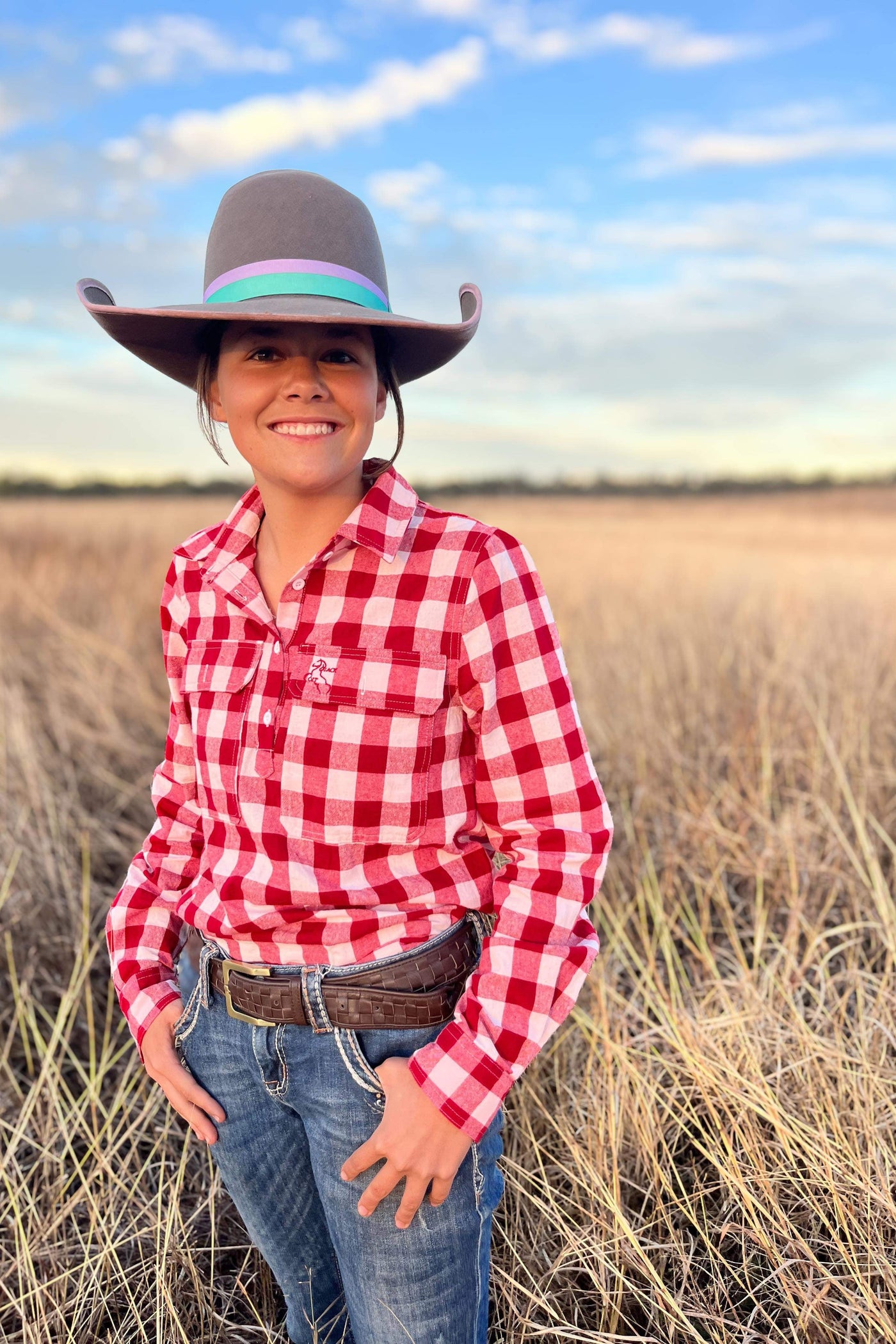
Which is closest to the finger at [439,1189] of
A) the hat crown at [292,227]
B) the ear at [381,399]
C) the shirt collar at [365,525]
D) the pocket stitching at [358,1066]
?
the pocket stitching at [358,1066]

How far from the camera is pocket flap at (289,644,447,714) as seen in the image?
106 cm

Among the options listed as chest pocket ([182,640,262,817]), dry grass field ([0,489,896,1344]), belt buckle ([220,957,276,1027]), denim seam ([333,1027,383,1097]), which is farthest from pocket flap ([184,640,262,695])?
dry grass field ([0,489,896,1344])

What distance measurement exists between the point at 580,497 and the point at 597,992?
2500 cm

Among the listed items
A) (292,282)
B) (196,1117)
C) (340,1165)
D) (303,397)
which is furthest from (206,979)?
(292,282)

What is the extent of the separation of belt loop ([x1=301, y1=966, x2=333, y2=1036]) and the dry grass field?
0.61 metres

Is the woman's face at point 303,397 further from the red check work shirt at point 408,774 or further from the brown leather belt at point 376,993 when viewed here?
the brown leather belt at point 376,993

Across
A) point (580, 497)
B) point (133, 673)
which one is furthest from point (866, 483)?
point (133, 673)

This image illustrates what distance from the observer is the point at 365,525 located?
109 centimetres

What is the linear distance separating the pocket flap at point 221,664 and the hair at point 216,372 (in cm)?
29

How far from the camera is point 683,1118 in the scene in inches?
63.7

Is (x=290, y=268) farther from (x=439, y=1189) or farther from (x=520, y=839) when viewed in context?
(x=439, y=1189)

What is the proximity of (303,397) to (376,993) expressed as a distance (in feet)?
2.35

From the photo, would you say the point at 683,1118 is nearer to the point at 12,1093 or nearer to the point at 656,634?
the point at 12,1093

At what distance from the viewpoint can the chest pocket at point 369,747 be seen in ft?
3.51
